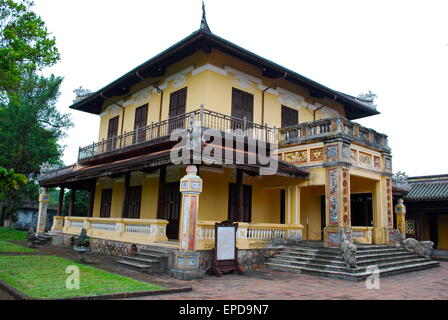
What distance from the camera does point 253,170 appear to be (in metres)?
11.3

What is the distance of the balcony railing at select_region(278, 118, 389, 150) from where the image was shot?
12275 mm

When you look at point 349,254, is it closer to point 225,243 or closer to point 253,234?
point 253,234

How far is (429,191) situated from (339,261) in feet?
38.9

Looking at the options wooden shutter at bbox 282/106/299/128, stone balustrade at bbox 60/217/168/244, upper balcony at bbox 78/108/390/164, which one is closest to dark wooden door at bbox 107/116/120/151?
upper balcony at bbox 78/108/390/164

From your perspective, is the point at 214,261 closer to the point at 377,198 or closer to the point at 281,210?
the point at 281,210

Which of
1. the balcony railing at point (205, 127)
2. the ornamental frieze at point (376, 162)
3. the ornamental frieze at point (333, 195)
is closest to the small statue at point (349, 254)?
the ornamental frieze at point (333, 195)

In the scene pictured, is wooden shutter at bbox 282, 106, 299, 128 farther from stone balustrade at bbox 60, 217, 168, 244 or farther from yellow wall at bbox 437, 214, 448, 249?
yellow wall at bbox 437, 214, 448, 249

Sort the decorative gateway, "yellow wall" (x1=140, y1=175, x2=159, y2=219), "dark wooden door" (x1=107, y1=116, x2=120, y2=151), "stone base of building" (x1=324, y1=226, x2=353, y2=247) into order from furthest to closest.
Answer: "dark wooden door" (x1=107, y1=116, x2=120, y2=151) → "yellow wall" (x1=140, y1=175, x2=159, y2=219) → "stone base of building" (x1=324, y1=226, x2=353, y2=247) → the decorative gateway

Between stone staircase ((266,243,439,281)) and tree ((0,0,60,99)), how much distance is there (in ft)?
33.3

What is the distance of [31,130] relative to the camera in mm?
25797

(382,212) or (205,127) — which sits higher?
(205,127)

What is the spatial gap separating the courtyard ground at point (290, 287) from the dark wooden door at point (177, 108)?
554 cm

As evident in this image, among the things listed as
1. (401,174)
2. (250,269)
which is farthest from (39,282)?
(401,174)

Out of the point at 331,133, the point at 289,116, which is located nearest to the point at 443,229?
the point at 289,116
